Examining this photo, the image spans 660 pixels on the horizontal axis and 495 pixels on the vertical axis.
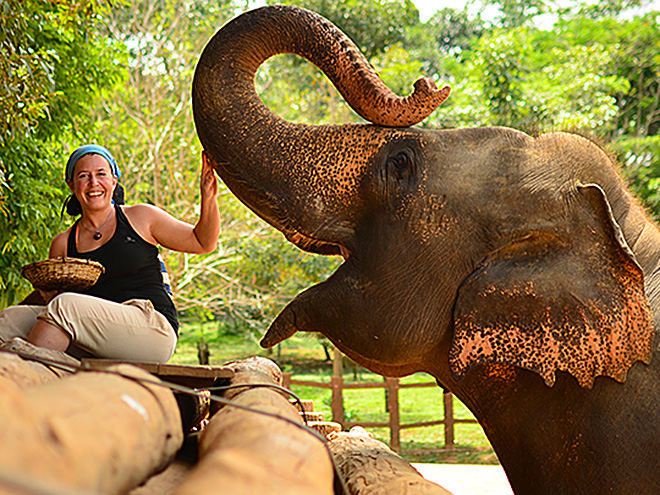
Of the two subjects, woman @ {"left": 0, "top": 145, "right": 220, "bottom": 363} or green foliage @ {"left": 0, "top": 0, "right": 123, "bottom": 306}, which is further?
green foliage @ {"left": 0, "top": 0, "right": 123, "bottom": 306}

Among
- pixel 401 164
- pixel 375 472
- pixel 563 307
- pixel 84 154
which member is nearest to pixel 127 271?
pixel 84 154

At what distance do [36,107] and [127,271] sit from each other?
3.09 m

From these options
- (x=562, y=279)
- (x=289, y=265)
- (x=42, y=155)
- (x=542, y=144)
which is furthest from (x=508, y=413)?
(x=289, y=265)

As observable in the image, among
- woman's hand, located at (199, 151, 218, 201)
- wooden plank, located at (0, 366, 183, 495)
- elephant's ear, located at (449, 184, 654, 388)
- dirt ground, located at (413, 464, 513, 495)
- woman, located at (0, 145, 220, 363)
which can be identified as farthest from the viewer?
dirt ground, located at (413, 464, 513, 495)

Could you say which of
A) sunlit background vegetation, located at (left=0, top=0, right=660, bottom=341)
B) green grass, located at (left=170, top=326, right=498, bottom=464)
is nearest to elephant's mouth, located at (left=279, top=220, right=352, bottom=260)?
sunlit background vegetation, located at (left=0, top=0, right=660, bottom=341)

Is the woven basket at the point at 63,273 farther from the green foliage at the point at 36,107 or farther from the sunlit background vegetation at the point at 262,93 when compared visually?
the sunlit background vegetation at the point at 262,93

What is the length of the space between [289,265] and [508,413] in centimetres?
861

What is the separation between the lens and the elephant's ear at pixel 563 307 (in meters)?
1.67

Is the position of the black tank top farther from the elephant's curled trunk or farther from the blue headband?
the elephant's curled trunk

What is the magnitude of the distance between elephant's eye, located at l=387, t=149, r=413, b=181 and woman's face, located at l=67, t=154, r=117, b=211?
3.13ft

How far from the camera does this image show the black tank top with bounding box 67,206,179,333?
2.18m

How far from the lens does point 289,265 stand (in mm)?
10359

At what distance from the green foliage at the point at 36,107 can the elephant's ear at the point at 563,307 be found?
135 inches

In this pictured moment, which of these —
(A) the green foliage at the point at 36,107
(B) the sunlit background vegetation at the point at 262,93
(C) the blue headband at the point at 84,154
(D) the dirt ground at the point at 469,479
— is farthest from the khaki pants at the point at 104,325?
(B) the sunlit background vegetation at the point at 262,93
